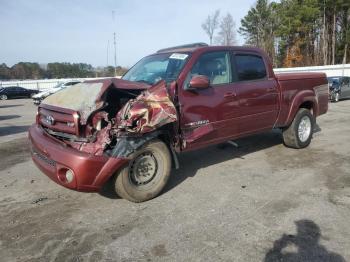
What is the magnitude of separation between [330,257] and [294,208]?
1.14m

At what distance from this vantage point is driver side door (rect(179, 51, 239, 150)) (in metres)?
5.07

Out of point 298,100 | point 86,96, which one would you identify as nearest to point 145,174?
point 86,96

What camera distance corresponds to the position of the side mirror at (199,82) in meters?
4.93

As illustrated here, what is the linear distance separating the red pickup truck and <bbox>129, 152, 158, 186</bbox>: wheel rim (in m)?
0.01

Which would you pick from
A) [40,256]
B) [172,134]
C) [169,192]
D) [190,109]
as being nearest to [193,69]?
[190,109]

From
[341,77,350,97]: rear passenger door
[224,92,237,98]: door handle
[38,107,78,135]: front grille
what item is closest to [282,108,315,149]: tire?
[224,92,237,98]: door handle

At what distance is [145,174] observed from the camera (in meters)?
4.82

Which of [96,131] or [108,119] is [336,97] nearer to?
[108,119]

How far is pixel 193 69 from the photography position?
5262mm

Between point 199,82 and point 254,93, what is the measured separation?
4.97 feet

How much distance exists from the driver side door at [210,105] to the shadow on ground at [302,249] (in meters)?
1.97

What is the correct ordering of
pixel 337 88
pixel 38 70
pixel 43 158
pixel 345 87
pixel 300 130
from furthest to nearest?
pixel 38 70
pixel 345 87
pixel 337 88
pixel 300 130
pixel 43 158

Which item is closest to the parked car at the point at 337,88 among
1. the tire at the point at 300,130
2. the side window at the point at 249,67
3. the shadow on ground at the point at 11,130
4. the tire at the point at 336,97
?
the tire at the point at 336,97

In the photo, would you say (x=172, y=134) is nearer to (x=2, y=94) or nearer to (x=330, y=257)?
(x=330, y=257)
